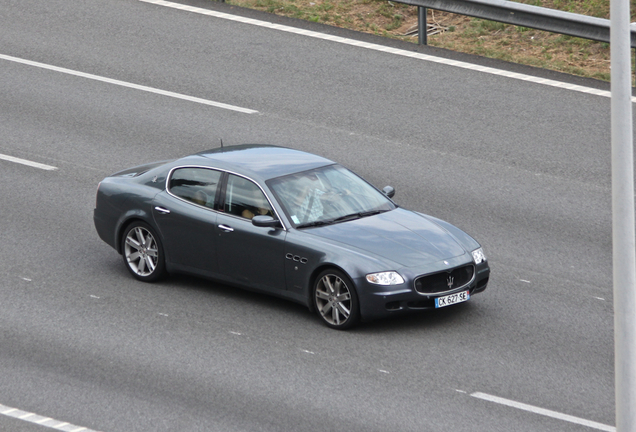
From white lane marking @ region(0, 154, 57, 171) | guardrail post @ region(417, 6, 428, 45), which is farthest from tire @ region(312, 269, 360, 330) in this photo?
guardrail post @ region(417, 6, 428, 45)

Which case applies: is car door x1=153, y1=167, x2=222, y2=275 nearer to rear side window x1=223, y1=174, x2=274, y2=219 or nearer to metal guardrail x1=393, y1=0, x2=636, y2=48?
rear side window x1=223, y1=174, x2=274, y2=219

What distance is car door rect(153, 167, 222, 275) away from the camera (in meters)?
11.6

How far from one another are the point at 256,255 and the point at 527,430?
358 cm

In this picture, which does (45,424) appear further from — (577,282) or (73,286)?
(577,282)

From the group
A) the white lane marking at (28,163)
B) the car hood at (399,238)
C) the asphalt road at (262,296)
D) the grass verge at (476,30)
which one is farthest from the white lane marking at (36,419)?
the grass verge at (476,30)

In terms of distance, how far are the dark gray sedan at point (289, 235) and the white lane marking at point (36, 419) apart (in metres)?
2.91

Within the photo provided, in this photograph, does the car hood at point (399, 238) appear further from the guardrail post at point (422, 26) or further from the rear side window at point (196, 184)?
the guardrail post at point (422, 26)

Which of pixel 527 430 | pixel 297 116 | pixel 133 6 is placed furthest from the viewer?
pixel 133 6

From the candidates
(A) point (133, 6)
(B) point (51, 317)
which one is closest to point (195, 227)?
(B) point (51, 317)

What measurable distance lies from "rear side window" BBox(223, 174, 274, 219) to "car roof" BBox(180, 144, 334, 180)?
116mm

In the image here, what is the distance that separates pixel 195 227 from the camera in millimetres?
11609

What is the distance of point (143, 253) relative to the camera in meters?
12.1

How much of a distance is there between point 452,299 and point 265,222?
1990mm

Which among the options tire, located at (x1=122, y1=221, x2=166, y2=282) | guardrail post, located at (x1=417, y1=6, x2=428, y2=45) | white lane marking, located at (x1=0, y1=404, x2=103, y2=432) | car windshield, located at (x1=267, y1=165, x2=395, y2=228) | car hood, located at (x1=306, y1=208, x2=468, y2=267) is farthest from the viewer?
guardrail post, located at (x1=417, y1=6, x2=428, y2=45)
